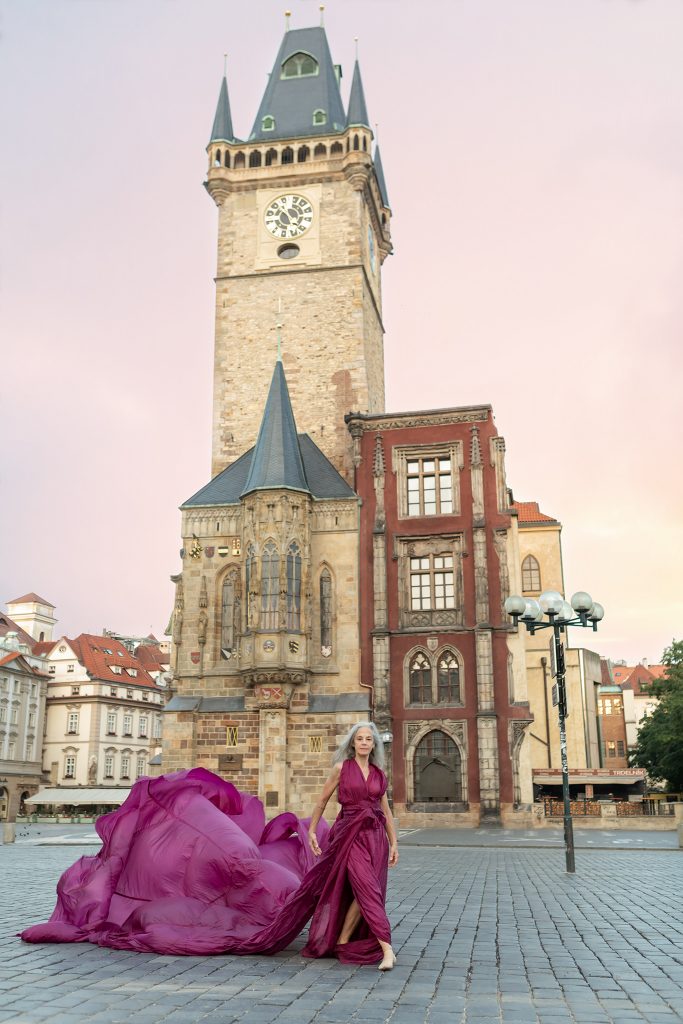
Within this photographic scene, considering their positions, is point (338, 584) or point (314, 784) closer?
point (314, 784)

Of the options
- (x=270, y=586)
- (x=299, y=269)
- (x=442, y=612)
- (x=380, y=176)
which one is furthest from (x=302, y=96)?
(x=442, y=612)

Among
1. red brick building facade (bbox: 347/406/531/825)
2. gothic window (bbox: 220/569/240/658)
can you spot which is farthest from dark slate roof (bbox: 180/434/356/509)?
gothic window (bbox: 220/569/240/658)

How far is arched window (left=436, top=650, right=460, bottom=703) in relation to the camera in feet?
117

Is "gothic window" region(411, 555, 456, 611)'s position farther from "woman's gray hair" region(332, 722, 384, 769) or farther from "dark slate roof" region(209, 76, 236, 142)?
"woman's gray hair" region(332, 722, 384, 769)

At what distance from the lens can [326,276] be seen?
4400cm

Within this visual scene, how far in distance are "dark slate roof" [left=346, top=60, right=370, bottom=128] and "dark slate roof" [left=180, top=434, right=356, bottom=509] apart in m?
16.1

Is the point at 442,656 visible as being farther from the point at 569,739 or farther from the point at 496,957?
the point at 496,957

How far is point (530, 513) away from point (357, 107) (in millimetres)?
22499

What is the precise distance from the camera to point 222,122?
4719 cm

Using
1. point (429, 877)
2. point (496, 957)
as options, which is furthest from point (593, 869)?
point (496, 957)

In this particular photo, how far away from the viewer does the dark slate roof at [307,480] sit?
3819cm

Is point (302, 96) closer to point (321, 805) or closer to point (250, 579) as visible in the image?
point (250, 579)

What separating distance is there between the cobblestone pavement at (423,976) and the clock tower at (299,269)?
3101 centimetres

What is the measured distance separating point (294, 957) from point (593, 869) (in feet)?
36.1
